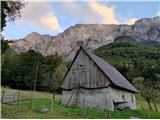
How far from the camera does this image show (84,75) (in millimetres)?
33219

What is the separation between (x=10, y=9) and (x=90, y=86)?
14.9 m

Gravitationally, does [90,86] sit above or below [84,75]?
below

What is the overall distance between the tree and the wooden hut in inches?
528

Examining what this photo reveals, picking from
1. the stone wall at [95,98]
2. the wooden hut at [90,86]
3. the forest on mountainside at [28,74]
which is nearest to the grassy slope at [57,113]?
the stone wall at [95,98]

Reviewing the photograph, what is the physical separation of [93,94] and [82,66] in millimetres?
3383

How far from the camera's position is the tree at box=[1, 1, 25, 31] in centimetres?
1844

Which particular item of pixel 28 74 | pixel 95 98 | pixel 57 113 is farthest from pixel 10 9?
pixel 28 74

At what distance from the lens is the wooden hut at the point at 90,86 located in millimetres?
30891

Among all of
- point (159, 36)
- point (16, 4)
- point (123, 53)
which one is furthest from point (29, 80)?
point (159, 36)

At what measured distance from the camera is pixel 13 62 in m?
56.7

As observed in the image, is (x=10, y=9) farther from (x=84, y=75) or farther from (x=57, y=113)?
(x=84, y=75)

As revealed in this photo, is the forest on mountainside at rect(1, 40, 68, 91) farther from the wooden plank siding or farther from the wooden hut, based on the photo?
the wooden hut

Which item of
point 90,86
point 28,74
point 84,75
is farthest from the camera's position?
point 28,74

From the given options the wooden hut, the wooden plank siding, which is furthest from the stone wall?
the wooden plank siding
